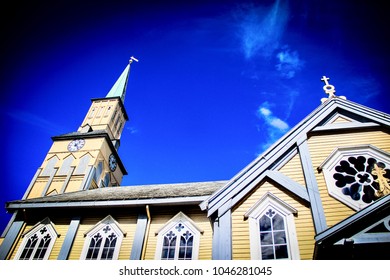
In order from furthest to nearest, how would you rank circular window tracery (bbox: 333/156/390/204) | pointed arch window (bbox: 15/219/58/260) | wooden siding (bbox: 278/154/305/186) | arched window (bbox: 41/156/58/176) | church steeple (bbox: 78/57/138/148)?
1. church steeple (bbox: 78/57/138/148)
2. arched window (bbox: 41/156/58/176)
3. pointed arch window (bbox: 15/219/58/260)
4. wooden siding (bbox: 278/154/305/186)
5. circular window tracery (bbox: 333/156/390/204)

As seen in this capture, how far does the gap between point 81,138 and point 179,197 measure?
52.8 ft

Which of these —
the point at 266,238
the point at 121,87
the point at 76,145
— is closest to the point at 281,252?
the point at 266,238

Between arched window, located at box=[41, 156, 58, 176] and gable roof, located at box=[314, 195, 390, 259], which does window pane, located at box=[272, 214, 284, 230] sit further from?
arched window, located at box=[41, 156, 58, 176]

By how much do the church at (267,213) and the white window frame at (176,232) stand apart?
33 mm

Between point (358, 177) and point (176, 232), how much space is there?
601cm

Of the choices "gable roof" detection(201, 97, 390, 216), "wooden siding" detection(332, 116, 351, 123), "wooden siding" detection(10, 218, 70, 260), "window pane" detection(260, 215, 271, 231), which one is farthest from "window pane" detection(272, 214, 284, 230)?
"wooden siding" detection(10, 218, 70, 260)

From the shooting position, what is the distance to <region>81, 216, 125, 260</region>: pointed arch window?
9102 mm

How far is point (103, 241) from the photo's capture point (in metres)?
9.35

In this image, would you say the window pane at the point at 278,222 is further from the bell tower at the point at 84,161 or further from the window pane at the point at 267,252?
the bell tower at the point at 84,161

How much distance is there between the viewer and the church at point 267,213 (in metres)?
6.78

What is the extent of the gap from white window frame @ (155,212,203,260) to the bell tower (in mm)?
11340

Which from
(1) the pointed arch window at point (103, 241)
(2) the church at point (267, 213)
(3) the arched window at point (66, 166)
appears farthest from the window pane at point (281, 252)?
(3) the arched window at point (66, 166)

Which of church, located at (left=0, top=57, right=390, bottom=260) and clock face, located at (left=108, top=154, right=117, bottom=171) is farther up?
clock face, located at (left=108, top=154, right=117, bottom=171)
